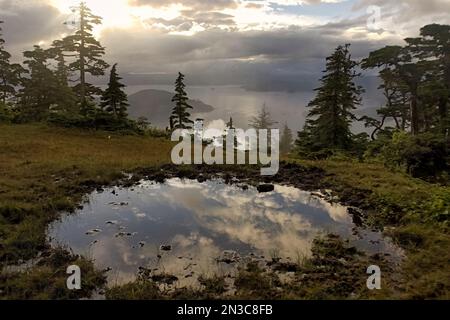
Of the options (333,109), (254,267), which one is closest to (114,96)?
(333,109)

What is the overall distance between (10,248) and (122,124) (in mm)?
21960

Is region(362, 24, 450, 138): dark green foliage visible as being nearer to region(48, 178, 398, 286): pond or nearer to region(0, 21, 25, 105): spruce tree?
region(48, 178, 398, 286): pond

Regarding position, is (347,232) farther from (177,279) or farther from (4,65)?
(4,65)

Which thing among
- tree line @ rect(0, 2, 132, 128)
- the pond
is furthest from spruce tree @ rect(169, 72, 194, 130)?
the pond

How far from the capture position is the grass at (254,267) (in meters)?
6.66

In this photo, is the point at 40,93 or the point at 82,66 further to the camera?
the point at 82,66

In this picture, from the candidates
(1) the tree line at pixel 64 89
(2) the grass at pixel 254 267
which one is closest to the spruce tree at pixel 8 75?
(1) the tree line at pixel 64 89

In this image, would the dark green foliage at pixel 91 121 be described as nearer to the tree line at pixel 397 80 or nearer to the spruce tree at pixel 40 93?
the spruce tree at pixel 40 93

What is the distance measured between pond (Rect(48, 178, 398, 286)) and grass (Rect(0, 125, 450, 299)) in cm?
48

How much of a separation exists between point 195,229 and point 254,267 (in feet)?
8.37

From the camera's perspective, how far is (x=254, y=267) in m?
7.55

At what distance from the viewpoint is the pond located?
26.1 feet

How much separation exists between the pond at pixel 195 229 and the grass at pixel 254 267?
0.48 metres

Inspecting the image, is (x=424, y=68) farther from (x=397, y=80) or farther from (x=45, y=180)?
(x=45, y=180)
